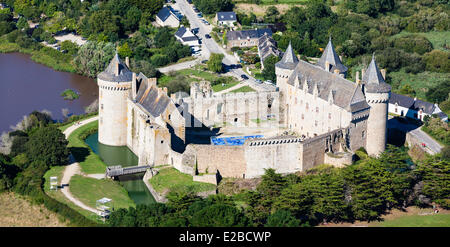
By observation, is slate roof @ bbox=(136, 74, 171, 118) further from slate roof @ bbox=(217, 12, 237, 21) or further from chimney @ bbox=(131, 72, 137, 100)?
slate roof @ bbox=(217, 12, 237, 21)

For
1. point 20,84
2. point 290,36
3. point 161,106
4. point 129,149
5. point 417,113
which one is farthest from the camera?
point 290,36

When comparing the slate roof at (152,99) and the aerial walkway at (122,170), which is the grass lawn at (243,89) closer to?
the slate roof at (152,99)

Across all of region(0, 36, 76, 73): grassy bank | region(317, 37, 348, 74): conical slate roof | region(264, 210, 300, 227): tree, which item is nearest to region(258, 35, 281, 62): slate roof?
region(317, 37, 348, 74): conical slate roof

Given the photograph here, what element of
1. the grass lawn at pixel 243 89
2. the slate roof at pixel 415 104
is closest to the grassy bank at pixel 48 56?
the grass lawn at pixel 243 89

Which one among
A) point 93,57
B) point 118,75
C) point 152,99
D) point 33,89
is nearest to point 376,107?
point 152,99

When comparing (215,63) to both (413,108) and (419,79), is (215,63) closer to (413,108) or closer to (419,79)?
(419,79)

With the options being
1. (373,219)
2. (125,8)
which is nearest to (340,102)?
(373,219)

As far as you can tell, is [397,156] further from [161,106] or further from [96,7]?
[96,7]
